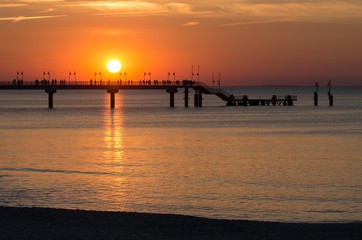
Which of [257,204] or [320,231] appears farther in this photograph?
[257,204]

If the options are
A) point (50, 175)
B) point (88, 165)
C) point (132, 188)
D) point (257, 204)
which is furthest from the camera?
point (88, 165)

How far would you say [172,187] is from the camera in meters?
45.7

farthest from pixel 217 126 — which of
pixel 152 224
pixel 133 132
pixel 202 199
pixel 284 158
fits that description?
pixel 152 224

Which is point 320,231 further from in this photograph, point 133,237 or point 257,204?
point 257,204

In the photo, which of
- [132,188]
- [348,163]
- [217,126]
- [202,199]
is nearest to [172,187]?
[132,188]

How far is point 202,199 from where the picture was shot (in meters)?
40.2

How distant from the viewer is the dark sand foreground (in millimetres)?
26297

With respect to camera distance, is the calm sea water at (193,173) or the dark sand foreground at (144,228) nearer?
the dark sand foreground at (144,228)

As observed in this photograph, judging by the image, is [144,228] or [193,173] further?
[193,173]

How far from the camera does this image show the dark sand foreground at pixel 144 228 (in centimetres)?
2630

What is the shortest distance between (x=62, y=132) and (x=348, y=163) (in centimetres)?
5202

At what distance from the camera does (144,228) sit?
90.8 feet

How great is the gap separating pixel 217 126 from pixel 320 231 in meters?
89.7

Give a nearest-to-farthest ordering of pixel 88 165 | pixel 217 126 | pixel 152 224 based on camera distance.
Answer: pixel 152 224, pixel 88 165, pixel 217 126
